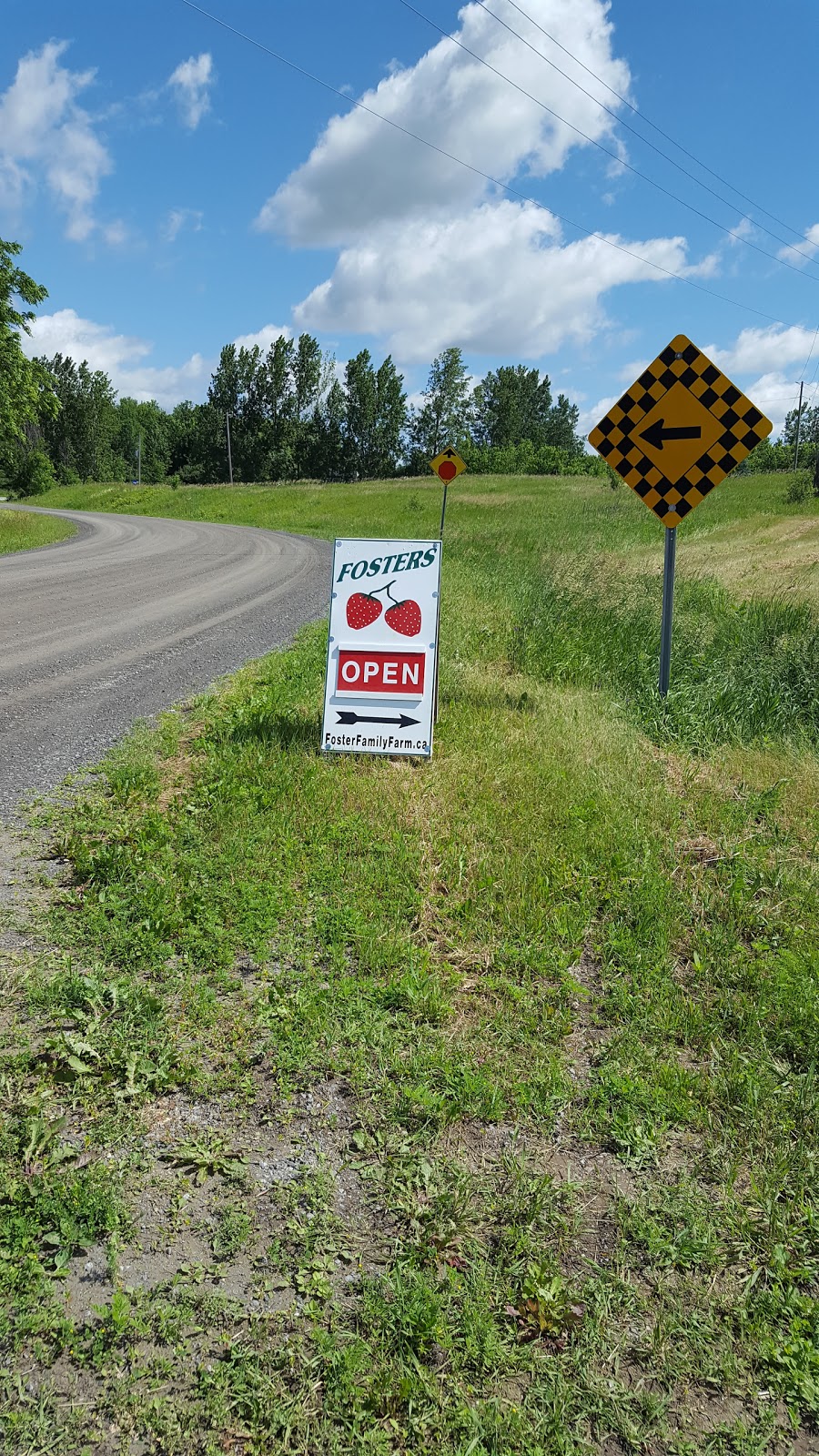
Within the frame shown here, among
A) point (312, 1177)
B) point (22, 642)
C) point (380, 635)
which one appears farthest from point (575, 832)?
point (22, 642)

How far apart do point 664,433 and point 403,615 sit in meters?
2.81

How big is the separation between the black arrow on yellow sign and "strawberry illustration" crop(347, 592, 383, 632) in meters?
2.80

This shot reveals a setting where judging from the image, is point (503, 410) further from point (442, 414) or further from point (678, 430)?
point (678, 430)

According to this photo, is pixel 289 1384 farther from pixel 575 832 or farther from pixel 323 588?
pixel 323 588

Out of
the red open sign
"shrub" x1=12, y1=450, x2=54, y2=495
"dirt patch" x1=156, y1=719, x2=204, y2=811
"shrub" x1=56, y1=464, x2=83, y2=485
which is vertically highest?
"shrub" x1=56, y1=464, x2=83, y2=485

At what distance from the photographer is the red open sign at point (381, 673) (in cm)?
588

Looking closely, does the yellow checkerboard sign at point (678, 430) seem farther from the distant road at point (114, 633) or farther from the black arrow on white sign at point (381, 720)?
the distant road at point (114, 633)

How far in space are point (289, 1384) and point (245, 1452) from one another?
163 mm

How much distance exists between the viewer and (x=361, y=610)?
5996mm

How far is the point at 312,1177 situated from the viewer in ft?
8.46

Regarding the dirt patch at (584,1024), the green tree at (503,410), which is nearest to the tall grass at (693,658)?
the dirt patch at (584,1024)

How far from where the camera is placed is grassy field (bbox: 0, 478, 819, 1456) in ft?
6.62

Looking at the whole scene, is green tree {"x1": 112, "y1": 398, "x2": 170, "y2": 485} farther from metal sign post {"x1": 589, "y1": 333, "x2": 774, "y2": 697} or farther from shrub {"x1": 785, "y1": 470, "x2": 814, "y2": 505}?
metal sign post {"x1": 589, "y1": 333, "x2": 774, "y2": 697}

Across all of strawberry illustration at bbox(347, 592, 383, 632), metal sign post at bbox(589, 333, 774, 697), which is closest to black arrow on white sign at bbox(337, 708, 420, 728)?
strawberry illustration at bbox(347, 592, 383, 632)
